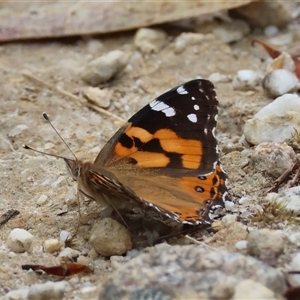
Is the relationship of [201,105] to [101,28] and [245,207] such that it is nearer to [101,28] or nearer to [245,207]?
[245,207]

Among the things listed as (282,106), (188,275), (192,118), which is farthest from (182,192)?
(282,106)

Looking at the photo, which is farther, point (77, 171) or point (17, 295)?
point (77, 171)

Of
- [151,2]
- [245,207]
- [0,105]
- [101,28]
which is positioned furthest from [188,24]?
[245,207]

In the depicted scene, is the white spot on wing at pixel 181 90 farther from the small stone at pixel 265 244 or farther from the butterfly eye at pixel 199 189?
→ the small stone at pixel 265 244

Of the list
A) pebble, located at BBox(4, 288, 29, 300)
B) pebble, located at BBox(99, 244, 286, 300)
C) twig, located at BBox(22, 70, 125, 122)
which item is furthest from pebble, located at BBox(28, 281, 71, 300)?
twig, located at BBox(22, 70, 125, 122)

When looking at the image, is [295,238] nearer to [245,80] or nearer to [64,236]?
[64,236]

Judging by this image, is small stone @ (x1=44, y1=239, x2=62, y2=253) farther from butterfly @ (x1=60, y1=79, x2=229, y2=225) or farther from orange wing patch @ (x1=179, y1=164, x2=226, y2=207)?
orange wing patch @ (x1=179, y1=164, x2=226, y2=207)
